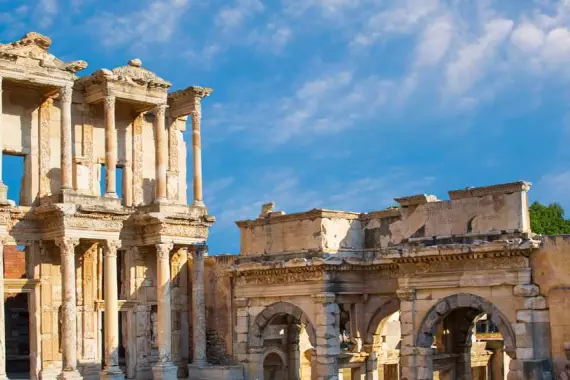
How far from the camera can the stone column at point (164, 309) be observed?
87.2 ft

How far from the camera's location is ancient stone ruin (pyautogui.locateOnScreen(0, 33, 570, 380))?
22141 millimetres

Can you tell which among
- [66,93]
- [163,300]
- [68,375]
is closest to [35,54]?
[66,93]

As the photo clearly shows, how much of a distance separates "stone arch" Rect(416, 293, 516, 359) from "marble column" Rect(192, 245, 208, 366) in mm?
7661

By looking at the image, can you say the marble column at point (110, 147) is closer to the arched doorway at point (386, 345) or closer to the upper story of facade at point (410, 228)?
the upper story of facade at point (410, 228)

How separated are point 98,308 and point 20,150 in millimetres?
4739

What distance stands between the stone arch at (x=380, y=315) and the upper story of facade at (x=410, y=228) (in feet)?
4.31

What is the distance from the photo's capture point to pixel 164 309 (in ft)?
87.7

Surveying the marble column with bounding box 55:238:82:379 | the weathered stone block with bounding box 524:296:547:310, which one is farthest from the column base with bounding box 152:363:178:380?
the weathered stone block with bounding box 524:296:547:310

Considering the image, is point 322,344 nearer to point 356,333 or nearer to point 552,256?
point 356,333

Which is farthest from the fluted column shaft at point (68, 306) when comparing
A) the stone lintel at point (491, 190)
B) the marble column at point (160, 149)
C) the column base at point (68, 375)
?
the stone lintel at point (491, 190)

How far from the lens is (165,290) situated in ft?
87.6

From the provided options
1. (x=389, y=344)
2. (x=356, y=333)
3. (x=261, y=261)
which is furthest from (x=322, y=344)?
(x=389, y=344)

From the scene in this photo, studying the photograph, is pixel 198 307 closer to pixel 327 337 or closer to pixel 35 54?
pixel 327 337

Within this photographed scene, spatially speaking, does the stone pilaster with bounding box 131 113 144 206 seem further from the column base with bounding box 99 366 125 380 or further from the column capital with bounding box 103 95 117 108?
the column base with bounding box 99 366 125 380
